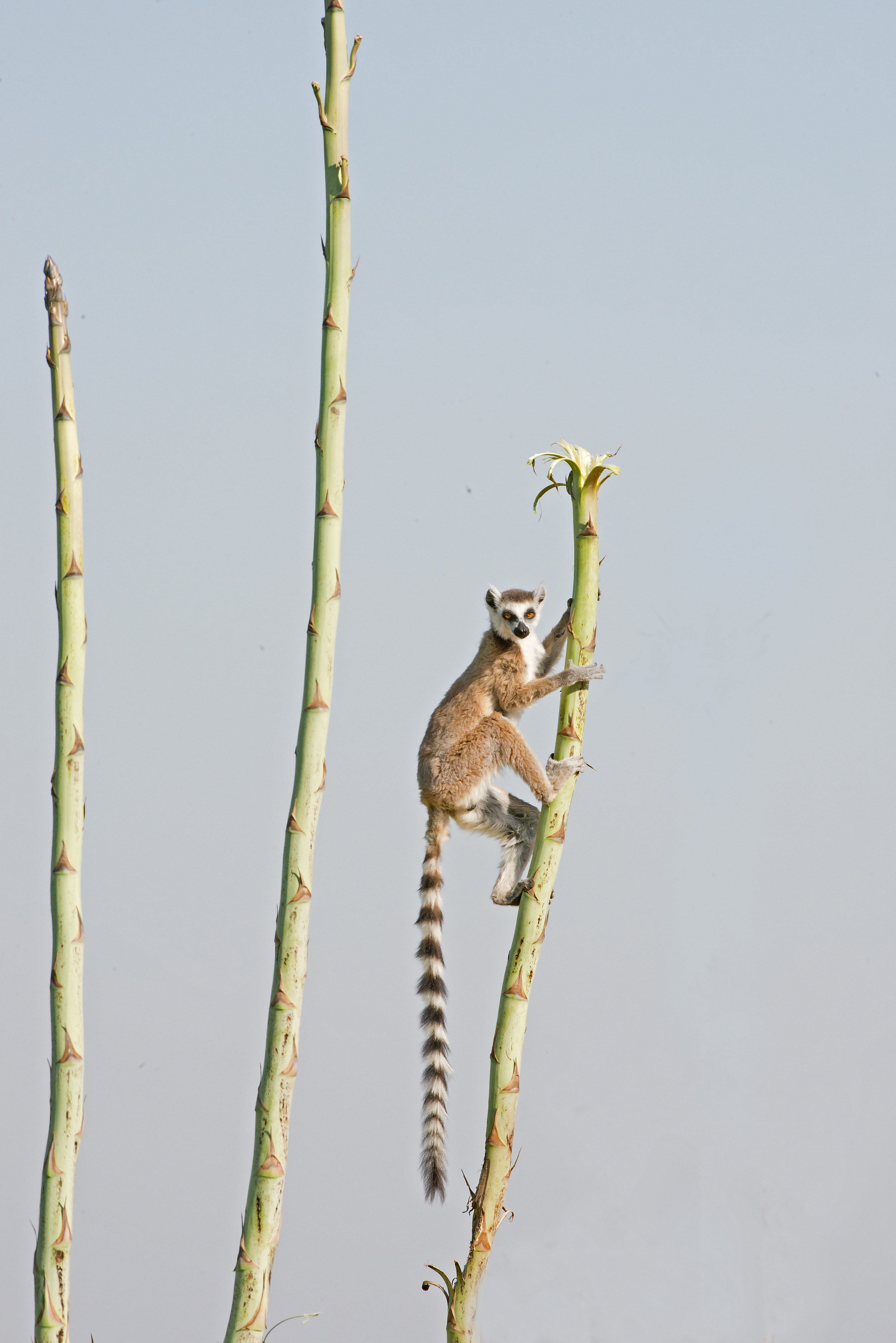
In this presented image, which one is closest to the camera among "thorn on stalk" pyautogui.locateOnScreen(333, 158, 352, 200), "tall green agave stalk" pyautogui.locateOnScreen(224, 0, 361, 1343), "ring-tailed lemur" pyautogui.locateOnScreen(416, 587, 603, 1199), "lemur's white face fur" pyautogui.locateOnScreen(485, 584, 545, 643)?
"tall green agave stalk" pyautogui.locateOnScreen(224, 0, 361, 1343)

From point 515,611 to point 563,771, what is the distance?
6.32 feet

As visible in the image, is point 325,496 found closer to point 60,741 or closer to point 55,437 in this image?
point 55,437

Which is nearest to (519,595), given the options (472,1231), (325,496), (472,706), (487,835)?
(472,706)

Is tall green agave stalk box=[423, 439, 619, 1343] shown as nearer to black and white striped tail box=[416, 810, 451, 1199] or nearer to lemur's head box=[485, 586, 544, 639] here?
black and white striped tail box=[416, 810, 451, 1199]

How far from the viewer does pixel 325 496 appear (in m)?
2.73

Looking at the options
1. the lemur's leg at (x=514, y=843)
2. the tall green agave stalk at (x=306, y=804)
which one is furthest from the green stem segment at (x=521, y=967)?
the lemur's leg at (x=514, y=843)

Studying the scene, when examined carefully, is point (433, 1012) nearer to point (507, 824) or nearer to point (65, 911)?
point (507, 824)

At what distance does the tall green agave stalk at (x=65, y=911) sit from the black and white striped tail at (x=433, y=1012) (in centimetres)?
92

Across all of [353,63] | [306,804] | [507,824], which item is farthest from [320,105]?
[507,824]

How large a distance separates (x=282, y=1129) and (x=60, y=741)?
1.03 metres

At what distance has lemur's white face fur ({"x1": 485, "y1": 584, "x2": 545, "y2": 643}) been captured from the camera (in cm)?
484

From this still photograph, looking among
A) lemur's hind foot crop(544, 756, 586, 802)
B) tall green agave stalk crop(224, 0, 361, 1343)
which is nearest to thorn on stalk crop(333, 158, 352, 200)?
tall green agave stalk crop(224, 0, 361, 1343)

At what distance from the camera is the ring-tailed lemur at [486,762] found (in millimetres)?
3932

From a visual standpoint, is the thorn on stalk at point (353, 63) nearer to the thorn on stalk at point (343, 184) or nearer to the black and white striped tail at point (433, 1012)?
the thorn on stalk at point (343, 184)
